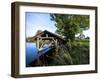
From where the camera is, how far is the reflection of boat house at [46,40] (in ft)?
6.64

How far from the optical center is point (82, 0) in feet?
7.26

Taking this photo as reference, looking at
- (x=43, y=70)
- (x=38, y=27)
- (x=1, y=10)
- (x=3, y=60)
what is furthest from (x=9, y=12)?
(x=43, y=70)

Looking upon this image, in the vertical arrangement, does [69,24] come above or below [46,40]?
above

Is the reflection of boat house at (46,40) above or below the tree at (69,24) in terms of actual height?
below

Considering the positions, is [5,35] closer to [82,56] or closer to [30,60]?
[30,60]

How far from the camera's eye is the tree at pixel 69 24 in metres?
2.10

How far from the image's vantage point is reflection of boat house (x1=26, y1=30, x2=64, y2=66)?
6.64ft

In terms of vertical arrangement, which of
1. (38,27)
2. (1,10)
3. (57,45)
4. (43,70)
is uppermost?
(1,10)

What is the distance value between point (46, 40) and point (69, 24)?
0.26 m

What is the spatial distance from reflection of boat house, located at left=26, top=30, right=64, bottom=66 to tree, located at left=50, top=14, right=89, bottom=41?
63 millimetres

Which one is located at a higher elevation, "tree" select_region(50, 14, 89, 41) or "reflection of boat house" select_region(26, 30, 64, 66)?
"tree" select_region(50, 14, 89, 41)

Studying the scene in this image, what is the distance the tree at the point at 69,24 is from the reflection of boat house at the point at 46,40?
0.06 metres

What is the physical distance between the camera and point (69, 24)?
84.4 inches

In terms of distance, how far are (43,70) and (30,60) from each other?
142mm
